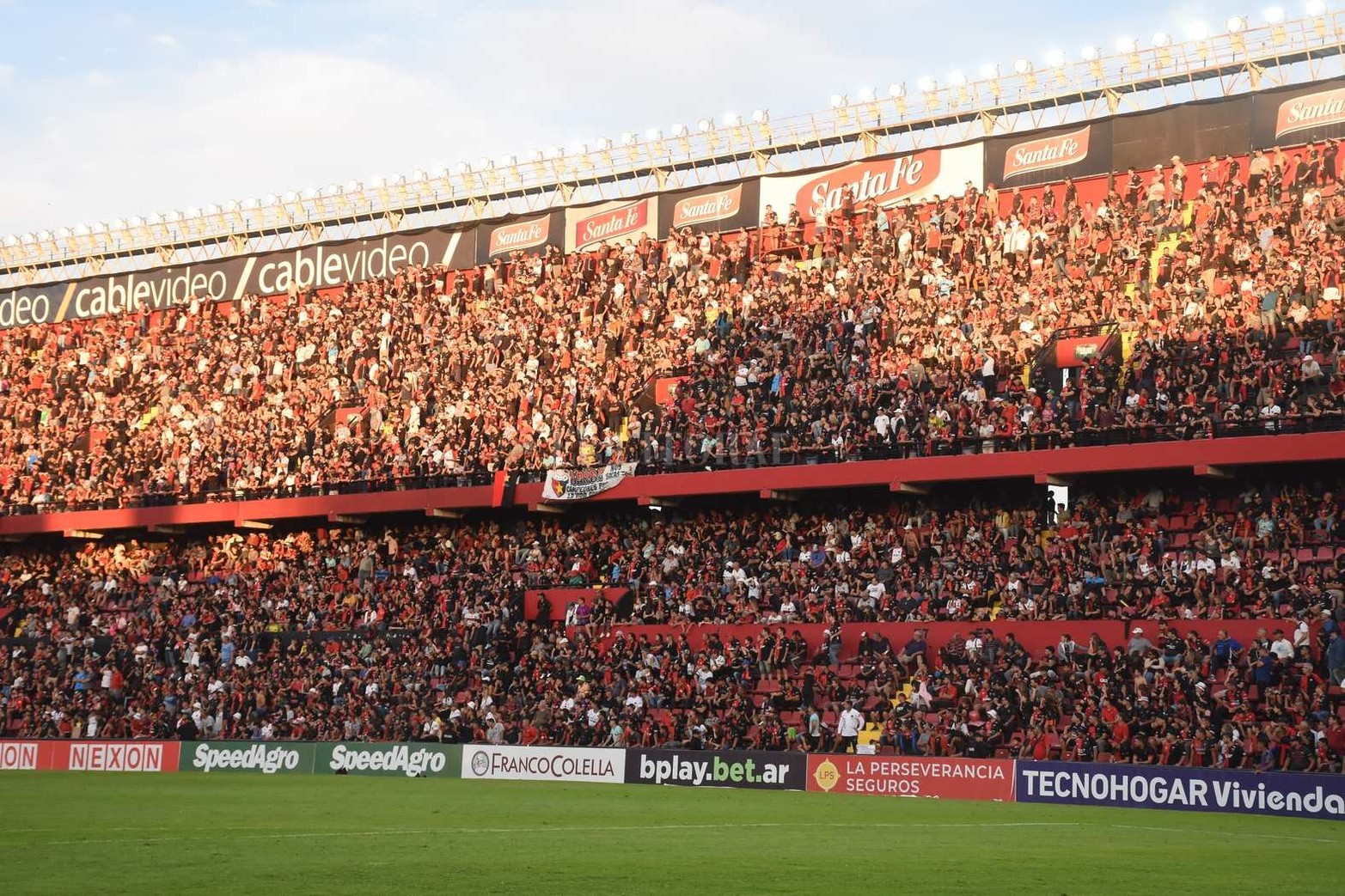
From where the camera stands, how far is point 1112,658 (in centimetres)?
2994

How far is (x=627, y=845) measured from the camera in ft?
56.0

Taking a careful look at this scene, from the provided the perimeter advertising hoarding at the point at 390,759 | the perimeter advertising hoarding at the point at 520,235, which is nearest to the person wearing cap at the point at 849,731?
the perimeter advertising hoarding at the point at 390,759

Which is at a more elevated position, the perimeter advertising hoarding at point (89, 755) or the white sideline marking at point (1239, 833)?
the white sideline marking at point (1239, 833)

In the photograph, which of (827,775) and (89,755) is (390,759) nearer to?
(89,755)

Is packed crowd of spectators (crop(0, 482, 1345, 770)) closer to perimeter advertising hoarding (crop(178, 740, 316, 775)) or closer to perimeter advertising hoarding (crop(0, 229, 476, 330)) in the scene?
perimeter advertising hoarding (crop(178, 740, 316, 775))

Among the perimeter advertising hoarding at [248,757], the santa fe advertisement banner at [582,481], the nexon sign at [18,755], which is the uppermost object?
the santa fe advertisement banner at [582,481]

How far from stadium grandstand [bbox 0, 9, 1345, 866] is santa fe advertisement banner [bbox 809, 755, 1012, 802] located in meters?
0.67

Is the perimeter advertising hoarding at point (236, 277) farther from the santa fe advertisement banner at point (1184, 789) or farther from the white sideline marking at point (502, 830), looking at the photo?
the white sideline marking at point (502, 830)

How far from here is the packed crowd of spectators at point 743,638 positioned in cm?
2883

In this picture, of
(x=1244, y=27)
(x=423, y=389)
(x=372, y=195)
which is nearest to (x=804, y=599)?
(x=423, y=389)

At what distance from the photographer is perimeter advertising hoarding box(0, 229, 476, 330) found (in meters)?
52.7

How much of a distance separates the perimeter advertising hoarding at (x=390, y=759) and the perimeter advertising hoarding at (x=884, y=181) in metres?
19.1

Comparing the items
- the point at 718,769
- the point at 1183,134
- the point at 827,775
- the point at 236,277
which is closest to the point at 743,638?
the point at 718,769

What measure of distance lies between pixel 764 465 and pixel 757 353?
3.75 m
